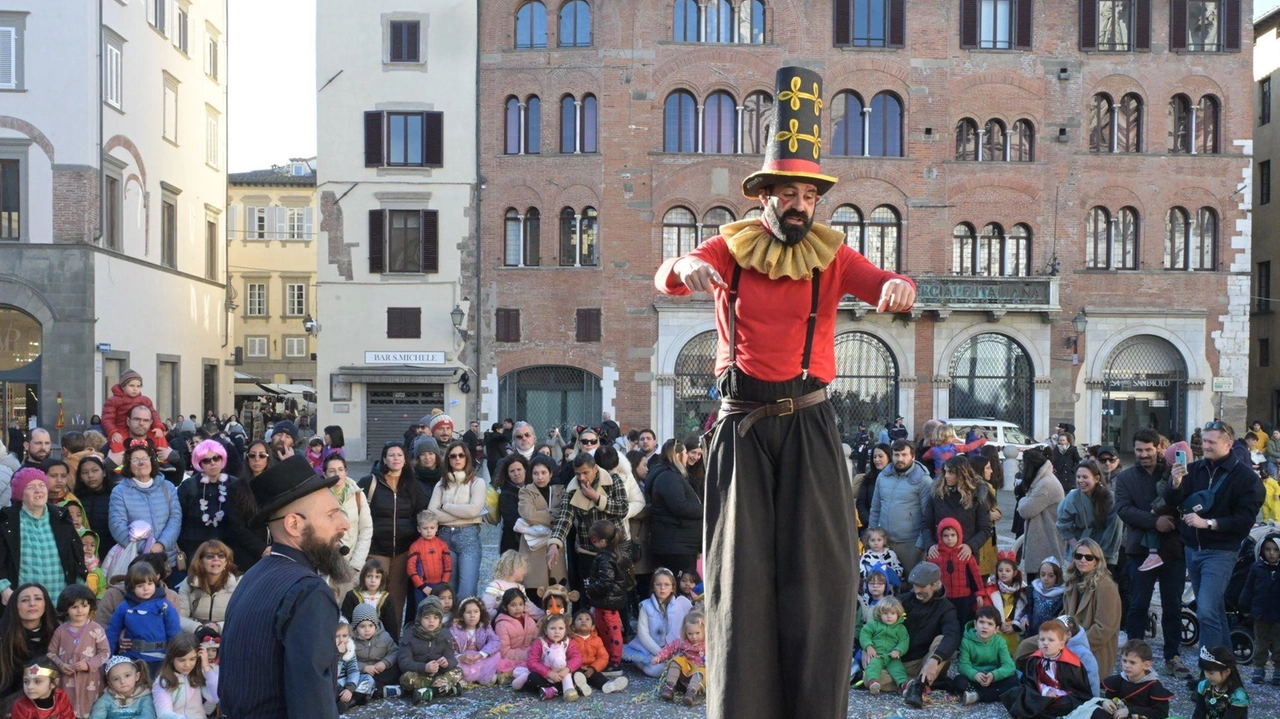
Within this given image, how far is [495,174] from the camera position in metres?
29.3

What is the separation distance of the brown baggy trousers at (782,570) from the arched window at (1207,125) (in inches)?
1167

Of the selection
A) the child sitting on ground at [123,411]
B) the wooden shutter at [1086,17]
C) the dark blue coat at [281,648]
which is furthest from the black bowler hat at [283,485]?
the wooden shutter at [1086,17]

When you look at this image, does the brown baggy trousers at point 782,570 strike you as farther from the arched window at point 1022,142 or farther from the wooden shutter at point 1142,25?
the wooden shutter at point 1142,25

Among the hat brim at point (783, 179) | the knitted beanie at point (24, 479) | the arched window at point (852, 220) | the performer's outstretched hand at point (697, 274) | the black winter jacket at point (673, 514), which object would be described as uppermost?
the arched window at point (852, 220)

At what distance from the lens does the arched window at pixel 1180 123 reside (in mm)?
29578

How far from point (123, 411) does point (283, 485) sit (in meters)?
8.69

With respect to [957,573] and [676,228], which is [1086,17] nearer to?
[676,228]

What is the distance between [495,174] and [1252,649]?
22904 millimetres

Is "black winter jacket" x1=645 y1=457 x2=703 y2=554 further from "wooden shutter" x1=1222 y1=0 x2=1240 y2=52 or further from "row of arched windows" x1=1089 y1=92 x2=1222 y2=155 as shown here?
"wooden shutter" x1=1222 y1=0 x2=1240 y2=52

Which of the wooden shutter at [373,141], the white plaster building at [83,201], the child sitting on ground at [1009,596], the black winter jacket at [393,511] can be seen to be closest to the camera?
the child sitting on ground at [1009,596]

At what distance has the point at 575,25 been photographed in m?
29.2

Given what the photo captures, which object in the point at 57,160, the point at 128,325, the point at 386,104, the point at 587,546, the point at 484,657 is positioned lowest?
the point at 484,657

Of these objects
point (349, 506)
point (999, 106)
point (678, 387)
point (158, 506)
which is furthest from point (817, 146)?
point (999, 106)

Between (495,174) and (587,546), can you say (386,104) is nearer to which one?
(495,174)
